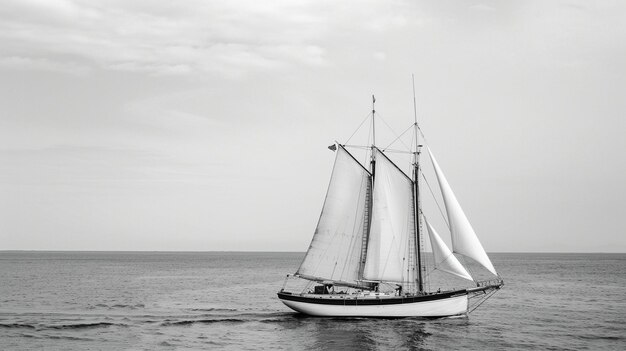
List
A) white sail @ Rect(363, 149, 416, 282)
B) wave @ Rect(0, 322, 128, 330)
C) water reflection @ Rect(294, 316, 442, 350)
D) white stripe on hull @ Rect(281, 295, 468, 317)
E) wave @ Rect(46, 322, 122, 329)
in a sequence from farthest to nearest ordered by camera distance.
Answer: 1. white sail @ Rect(363, 149, 416, 282)
2. white stripe on hull @ Rect(281, 295, 468, 317)
3. wave @ Rect(46, 322, 122, 329)
4. wave @ Rect(0, 322, 128, 330)
5. water reflection @ Rect(294, 316, 442, 350)

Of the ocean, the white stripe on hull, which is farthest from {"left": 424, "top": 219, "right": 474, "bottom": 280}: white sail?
the ocean

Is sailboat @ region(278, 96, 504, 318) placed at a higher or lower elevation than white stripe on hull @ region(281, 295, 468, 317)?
higher

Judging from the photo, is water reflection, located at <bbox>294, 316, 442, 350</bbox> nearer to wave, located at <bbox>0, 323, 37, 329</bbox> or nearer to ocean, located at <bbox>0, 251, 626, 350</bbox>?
ocean, located at <bbox>0, 251, 626, 350</bbox>

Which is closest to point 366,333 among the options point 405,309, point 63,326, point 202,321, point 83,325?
point 405,309

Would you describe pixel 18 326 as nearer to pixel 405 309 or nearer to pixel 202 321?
pixel 202 321

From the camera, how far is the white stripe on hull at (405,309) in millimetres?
52719

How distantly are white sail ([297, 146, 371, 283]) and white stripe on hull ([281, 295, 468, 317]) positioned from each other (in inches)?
137

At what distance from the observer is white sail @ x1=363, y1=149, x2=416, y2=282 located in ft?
182

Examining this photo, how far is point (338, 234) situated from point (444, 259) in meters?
9.66

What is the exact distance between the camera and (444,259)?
52719 mm

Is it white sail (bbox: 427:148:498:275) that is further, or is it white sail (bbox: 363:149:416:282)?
white sail (bbox: 363:149:416:282)

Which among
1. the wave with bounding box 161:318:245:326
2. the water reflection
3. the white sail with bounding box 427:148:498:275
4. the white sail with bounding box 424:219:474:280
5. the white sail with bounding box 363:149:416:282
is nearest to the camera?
the water reflection

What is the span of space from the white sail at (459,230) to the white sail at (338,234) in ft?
26.9

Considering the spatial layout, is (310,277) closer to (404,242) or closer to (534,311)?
(404,242)
